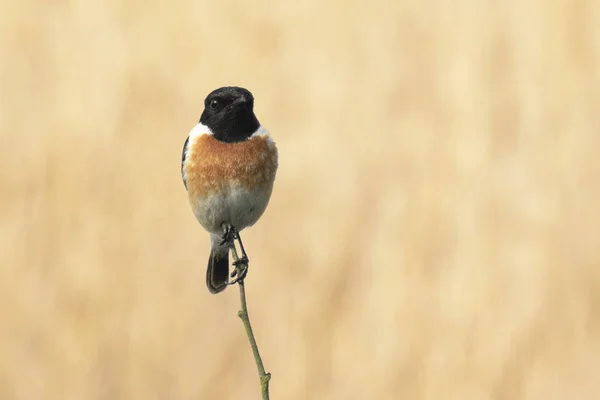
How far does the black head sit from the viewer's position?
70.3 inches

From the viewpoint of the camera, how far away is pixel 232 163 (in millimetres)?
2242

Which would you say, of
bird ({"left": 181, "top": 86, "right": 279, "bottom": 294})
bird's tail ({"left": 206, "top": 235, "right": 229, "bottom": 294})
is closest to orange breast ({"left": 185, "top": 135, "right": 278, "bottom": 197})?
bird ({"left": 181, "top": 86, "right": 279, "bottom": 294})

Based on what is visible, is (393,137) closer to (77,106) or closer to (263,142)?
(77,106)

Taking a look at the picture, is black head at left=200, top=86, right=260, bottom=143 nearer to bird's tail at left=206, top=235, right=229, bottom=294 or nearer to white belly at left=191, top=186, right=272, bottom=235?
white belly at left=191, top=186, right=272, bottom=235

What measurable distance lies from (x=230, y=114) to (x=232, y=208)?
339 mm

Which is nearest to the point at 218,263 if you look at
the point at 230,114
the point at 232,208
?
the point at 232,208

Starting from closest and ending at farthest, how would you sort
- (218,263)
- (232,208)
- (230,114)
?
(230,114) < (232,208) < (218,263)

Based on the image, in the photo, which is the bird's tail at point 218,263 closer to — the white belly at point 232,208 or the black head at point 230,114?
the white belly at point 232,208

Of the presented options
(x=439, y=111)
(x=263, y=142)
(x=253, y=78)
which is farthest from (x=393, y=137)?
(x=263, y=142)

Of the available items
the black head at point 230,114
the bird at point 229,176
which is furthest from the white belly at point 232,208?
the black head at point 230,114

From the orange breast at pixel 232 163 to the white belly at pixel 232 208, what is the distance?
16mm

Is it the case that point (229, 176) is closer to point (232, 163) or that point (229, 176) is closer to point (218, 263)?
point (232, 163)

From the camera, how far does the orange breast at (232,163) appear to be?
7.22ft

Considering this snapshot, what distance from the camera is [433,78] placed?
18.6 feet
